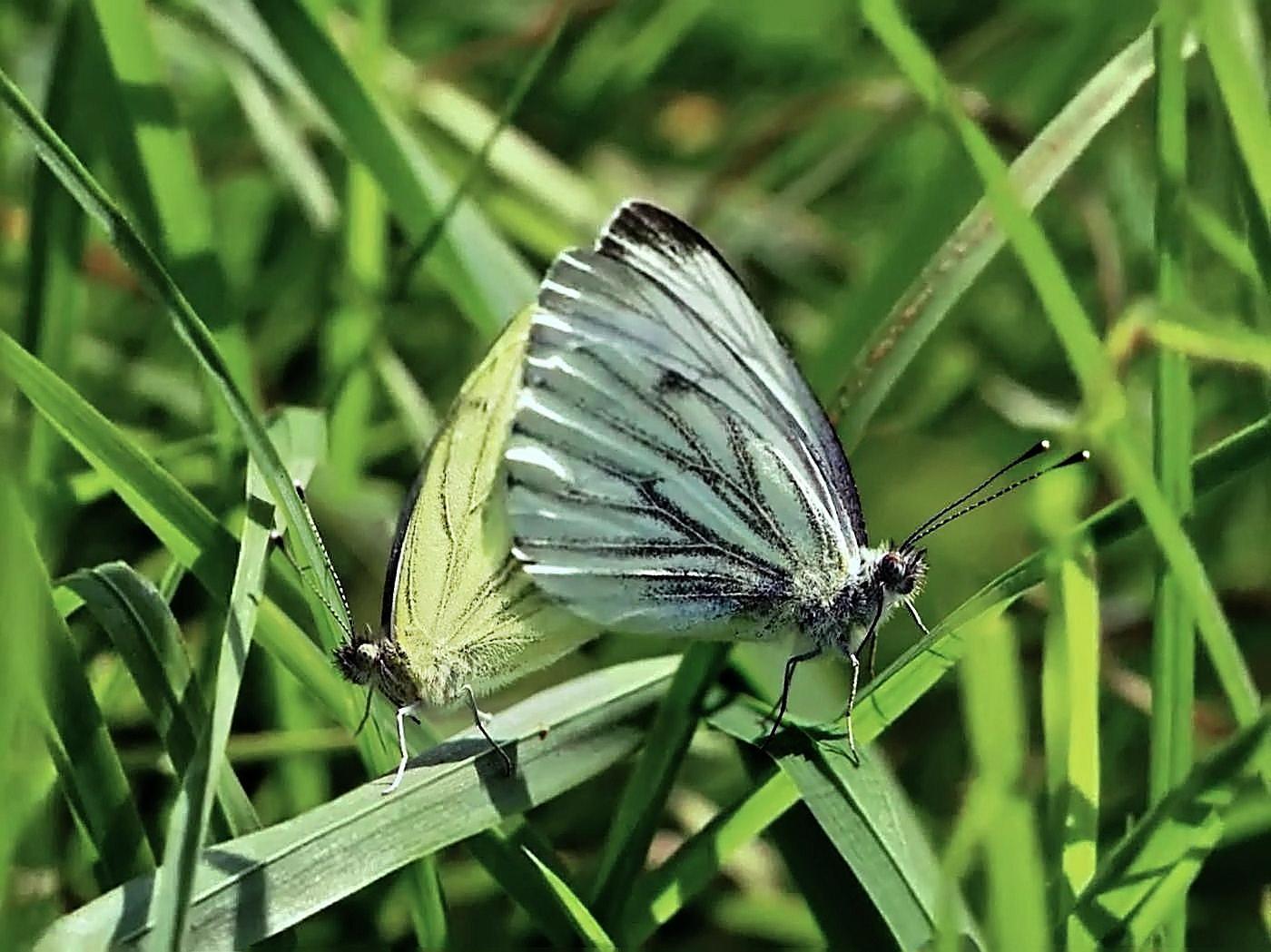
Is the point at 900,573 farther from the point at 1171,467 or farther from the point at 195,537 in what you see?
the point at 195,537

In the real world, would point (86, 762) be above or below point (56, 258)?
below

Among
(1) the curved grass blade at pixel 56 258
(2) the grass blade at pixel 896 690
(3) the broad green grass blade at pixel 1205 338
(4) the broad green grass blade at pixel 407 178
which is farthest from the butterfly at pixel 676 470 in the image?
(1) the curved grass blade at pixel 56 258

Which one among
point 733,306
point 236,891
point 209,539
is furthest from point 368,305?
point 236,891

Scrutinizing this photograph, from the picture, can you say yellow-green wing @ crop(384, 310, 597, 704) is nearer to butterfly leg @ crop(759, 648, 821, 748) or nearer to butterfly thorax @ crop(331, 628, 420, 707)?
butterfly thorax @ crop(331, 628, 420, 707)

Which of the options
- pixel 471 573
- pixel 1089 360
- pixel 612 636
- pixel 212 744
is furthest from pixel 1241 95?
pixel 612 636

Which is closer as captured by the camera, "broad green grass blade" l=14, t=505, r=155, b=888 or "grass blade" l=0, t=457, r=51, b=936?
"grass blade" l=0, t=457, r=51, b=936

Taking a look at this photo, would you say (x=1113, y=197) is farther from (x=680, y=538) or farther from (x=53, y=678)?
(x=53, y=678)

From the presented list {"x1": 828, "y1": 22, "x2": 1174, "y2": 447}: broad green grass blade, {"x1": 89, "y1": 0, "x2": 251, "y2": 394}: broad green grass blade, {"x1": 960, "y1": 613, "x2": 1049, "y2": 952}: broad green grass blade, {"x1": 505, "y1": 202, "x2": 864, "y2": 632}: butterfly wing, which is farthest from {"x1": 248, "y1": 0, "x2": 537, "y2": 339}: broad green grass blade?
{"x1": 960, "y1": 613, "x2": 1049, "y2": 952}: broad green grass blade
